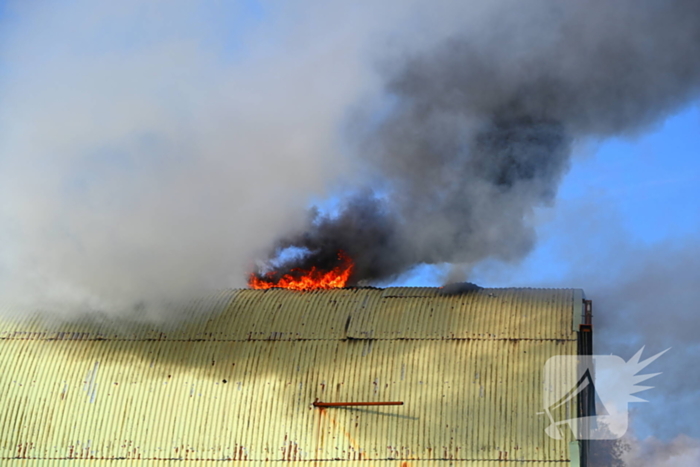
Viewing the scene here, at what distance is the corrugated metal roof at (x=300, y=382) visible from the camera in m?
26.1

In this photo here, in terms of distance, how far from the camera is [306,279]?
3516cm

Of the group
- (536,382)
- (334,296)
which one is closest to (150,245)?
(334,296)

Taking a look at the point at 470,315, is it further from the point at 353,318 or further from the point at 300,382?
the point at 300,382

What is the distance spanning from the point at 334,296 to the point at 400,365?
4502mm

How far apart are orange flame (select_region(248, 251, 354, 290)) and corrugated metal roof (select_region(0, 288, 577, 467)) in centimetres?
458

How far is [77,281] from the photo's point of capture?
105 feet

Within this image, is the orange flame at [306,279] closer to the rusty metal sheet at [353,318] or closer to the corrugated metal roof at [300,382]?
the rusty metal sheet at [353,318]

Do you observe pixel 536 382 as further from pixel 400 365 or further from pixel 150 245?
pixel 150 245

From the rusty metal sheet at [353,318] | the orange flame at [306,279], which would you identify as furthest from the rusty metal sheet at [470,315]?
the orange flame at [306,279]

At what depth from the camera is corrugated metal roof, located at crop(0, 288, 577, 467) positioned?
1027 inches

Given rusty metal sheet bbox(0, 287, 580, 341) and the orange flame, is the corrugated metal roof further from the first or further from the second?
the orange flame

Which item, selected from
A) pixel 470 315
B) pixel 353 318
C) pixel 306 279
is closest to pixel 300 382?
pixel 353 318

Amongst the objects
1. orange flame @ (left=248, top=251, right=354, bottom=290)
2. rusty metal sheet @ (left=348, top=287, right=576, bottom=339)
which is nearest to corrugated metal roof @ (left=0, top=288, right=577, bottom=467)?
rusty metal sheet @ (left=348, top=287, right=576, bottom=339)

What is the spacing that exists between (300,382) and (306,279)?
26.6ft
